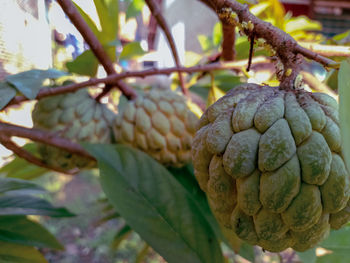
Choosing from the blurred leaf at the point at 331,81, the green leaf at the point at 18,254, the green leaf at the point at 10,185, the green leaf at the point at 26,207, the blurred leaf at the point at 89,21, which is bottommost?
the green leaf at the point at 18,254

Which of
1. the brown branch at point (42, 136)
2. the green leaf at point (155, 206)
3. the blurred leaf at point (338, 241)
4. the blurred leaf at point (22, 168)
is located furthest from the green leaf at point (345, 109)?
the blurred leaf at point (22, 168)

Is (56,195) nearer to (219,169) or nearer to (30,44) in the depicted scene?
(30,44)

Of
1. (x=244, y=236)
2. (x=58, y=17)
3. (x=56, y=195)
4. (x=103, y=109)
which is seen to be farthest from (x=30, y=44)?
(x=56, y=195)

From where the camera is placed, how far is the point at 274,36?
0.46 meters

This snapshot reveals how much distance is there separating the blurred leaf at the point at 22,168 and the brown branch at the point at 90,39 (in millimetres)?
306

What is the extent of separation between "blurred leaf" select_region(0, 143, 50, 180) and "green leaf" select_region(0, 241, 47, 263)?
318mm

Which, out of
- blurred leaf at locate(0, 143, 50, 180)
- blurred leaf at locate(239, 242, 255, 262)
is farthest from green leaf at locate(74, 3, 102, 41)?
→ blurred leaf at locate(239, 242, 255, 262)

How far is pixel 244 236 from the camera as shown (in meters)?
0.49

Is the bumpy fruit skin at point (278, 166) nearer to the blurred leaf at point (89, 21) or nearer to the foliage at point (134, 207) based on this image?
the foliage at point (134, 207)

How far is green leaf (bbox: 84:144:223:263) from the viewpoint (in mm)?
628

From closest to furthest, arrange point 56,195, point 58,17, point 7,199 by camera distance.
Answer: point 58,17, point 7,199, point 56,195

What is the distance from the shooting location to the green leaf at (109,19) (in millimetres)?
882

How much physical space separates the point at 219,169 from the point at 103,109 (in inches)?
23.0

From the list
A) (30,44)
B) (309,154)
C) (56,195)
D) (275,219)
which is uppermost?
(30,44)
